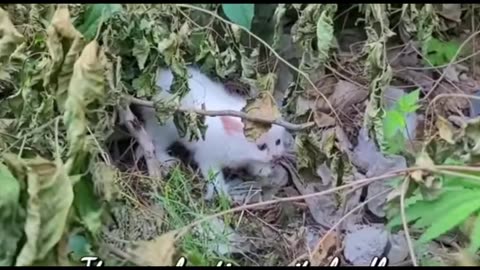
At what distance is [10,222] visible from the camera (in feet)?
2.94

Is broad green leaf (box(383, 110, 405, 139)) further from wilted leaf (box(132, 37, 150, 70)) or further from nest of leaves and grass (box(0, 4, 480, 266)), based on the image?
wilted leaf (box(132, 37, 150, 70))

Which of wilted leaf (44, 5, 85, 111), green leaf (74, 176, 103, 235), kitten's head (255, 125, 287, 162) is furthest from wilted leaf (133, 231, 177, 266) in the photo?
kitten's head (255, 125, 287, 162)

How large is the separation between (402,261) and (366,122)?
242 mm

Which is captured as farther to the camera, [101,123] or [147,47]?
[147,47]

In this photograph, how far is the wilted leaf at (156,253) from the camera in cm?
83

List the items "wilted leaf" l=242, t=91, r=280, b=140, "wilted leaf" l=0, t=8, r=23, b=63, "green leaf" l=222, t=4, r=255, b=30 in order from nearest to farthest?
"wilted leaf" l=0, t=8, r=23, b=63 → "green leaf" l=222, t=4, r=255, b=30 → "wilted leaf" l=242, t=91, r=280, b=140

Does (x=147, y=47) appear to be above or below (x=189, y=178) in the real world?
above

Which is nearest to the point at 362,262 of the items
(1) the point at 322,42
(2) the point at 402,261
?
(2) the point at 402,261

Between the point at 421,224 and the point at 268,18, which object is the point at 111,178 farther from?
the point at 268,18

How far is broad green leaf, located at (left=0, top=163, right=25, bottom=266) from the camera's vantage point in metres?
0.88

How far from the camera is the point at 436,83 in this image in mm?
1703

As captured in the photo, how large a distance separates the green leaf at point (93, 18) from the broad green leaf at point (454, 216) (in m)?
0.63

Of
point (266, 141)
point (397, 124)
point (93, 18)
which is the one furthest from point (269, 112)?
point (93, 18)

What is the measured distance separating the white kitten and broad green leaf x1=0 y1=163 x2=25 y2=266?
735 mm
